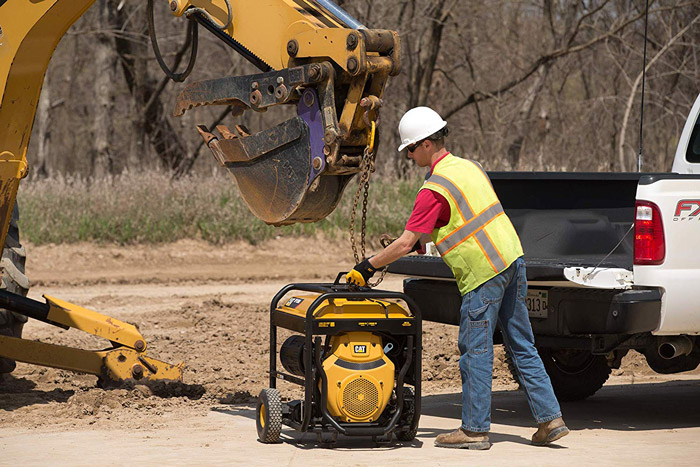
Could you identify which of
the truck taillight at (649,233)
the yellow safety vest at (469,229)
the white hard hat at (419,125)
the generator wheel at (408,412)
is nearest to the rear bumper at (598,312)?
the truck taillight at (649,233)

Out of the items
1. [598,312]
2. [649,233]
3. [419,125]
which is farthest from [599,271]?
[419,125]

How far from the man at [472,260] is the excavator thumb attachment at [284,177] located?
0.48m

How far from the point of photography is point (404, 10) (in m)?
25.1

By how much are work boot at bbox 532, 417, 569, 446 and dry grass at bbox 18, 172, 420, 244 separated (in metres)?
11.9

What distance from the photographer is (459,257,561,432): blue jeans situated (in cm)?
679

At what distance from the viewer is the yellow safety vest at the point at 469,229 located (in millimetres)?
6770

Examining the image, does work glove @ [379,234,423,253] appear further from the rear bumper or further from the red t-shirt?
the rear bumper

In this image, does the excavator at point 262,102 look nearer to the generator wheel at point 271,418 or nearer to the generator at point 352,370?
the generator at point 352,370

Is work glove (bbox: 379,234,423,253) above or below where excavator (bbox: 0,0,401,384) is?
below

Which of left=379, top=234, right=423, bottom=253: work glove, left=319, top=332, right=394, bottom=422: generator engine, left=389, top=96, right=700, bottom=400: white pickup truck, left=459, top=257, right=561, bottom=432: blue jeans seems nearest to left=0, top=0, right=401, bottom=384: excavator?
left=379, top=234, right=423, bottom=253: work glove

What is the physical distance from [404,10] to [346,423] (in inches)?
766

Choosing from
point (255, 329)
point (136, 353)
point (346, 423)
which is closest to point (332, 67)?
point (346, 423)

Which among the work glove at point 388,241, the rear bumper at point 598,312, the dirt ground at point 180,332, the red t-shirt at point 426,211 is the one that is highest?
the red t-shirt at point 426,211

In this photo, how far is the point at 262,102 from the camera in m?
7.16
